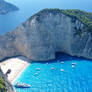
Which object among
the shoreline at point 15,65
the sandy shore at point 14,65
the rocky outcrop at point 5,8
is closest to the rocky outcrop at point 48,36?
the shoreline at point 15,65

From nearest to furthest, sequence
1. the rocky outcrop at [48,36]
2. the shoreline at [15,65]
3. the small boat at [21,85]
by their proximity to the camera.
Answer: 1. the small boat at [21,85]
2. the shoreline at [15,65]
3. the rocky outcrop at [48,36]

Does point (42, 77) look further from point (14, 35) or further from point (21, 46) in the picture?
point (14, 35)

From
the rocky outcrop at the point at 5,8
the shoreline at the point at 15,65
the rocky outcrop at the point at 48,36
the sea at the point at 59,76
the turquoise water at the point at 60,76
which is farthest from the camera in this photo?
the rocky outcrop at the point at 5,8

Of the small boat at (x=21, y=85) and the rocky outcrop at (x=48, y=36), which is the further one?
the rocky outcrop at (x=48, y=36)

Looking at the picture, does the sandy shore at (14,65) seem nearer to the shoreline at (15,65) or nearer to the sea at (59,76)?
the shoreline at (15,65)

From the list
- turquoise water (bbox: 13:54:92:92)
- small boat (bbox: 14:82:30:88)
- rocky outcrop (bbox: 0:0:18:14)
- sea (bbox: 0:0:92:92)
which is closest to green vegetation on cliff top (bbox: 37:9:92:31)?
sea (bbox: 0:0:92:92)

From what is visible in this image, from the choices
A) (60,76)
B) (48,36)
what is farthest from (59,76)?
(48,36)

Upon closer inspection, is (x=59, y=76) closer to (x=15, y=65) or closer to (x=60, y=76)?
(x=60, y=76)
